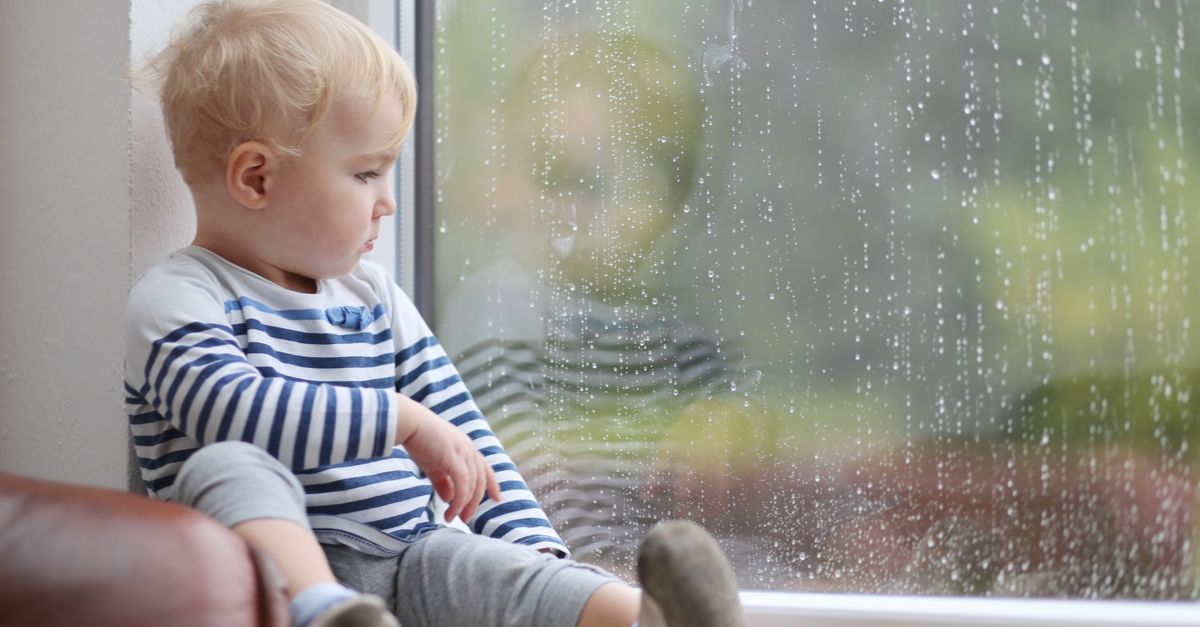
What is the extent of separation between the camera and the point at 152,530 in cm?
67

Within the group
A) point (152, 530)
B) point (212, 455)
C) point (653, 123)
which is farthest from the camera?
point (653, 123)

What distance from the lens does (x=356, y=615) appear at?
67 centimetres

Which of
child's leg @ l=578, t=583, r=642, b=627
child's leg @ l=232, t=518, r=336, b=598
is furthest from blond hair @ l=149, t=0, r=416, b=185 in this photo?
child's leg @ l=578, t=583, r=642, b=627

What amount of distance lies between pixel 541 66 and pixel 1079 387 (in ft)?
2.45

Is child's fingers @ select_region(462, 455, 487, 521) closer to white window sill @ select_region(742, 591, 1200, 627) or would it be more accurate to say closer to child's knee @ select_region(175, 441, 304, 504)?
child's knee @ select_region(175, 441, 304, 504)

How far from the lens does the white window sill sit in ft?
3.09

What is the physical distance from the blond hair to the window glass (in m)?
0.31

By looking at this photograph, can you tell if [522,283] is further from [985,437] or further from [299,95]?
[985,437]

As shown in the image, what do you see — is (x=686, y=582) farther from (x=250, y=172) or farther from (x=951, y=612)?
(x=250, y=172)

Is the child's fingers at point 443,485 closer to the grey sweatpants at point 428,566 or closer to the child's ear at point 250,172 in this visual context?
the grey sweatpants at point 428,566

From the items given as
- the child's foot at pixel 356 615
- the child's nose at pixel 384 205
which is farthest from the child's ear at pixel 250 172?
the child's foot at pixel 356 615

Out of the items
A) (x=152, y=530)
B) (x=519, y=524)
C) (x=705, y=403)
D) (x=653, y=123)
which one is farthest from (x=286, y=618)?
(x=653, y=123)

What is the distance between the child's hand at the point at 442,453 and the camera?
96 centimetres

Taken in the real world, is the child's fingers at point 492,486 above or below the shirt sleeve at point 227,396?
below
